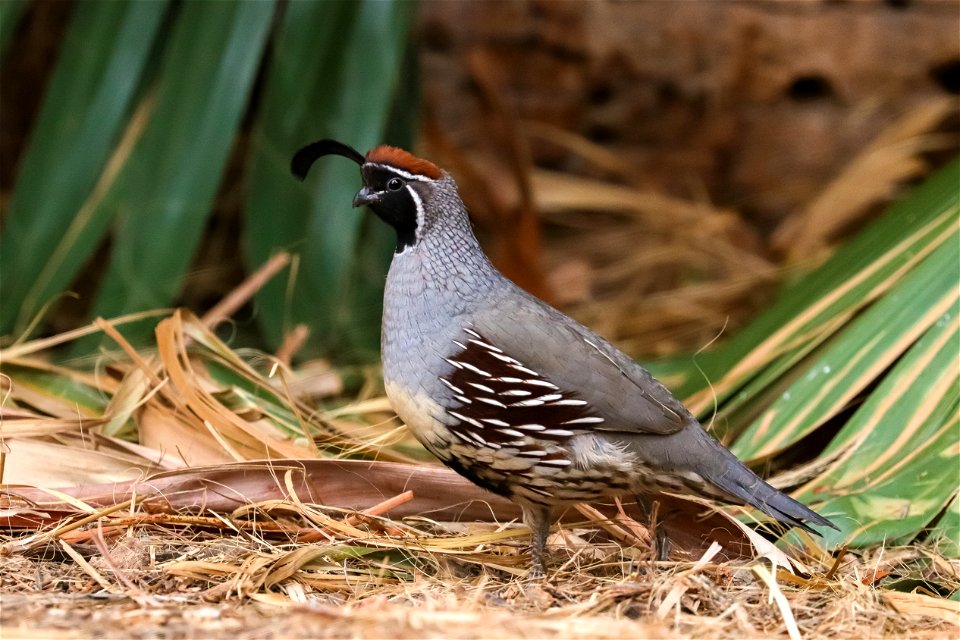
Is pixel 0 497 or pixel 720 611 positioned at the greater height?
pixel 720 611

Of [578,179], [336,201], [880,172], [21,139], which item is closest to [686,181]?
[578,179]

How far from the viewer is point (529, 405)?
9.05 feet

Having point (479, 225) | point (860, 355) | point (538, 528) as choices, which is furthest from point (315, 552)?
point (479, 225)

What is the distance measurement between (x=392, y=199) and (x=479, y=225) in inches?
121

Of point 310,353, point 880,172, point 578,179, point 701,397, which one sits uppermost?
point 880,172

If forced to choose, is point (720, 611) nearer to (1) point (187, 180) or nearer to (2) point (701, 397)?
(2) point (701, 397)

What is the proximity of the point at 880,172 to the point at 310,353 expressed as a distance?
9.89ft

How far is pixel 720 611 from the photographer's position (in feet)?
8.45

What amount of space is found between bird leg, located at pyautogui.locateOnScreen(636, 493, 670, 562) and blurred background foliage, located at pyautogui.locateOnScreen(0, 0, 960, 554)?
1.86 feet

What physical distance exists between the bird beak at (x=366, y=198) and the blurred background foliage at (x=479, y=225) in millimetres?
889

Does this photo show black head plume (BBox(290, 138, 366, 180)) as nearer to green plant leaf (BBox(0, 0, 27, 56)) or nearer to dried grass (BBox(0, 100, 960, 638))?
dried grass (BBox(0, 100, 960, 638))

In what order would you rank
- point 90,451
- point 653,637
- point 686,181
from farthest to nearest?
point 686,181, point 90,451, point 653,637

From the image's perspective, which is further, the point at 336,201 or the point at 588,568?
the point at 336,201

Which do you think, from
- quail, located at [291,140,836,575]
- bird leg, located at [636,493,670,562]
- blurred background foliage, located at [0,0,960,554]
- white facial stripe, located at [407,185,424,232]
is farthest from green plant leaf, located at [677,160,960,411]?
white facial stripe, located at [407,185,424,232]
